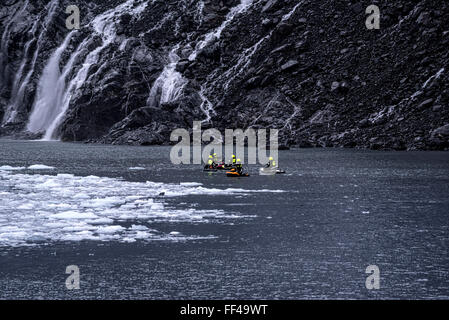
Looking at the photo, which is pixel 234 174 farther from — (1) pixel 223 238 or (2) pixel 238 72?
(2) pixel 238 72

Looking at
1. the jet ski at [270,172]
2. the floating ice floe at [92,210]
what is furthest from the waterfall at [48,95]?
the floating ice floe at [92,210]

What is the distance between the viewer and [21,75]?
176 metres

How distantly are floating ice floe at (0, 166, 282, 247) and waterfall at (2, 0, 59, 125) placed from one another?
4593 inches

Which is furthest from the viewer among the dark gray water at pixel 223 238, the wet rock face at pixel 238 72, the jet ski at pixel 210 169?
the wet rock face at pixel 238 72

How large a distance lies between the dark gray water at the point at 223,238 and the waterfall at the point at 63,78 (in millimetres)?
101737

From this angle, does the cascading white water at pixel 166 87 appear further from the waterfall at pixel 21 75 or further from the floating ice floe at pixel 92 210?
the floating ice floe at pixel 92 210

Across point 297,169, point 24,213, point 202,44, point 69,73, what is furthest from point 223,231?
point 69,73

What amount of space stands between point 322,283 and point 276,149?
96833 mm

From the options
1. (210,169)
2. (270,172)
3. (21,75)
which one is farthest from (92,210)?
(21,75)

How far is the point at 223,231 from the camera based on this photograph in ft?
109

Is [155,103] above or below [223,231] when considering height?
above

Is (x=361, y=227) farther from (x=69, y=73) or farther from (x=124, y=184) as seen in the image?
(x=69, y=73)

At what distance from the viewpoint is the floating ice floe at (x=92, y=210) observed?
31531mm

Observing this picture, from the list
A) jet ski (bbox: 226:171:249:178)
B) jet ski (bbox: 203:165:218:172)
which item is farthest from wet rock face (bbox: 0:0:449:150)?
jet ski (bbox: 226:171:249:178)
